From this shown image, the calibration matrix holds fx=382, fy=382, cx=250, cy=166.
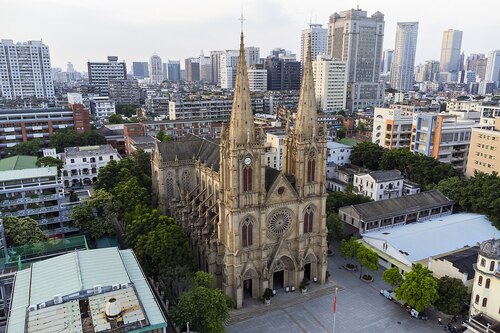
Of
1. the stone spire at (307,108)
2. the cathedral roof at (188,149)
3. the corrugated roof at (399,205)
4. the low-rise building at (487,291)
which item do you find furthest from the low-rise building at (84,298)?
the corrugated roof at (399,205)

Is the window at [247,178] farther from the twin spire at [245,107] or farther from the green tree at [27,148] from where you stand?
the green tree at [27,148]

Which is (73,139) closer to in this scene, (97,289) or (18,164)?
(18,164)

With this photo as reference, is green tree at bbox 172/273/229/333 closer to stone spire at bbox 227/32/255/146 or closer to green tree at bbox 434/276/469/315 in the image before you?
stone spire at bbox 227/32/255/146

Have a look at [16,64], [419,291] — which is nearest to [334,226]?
[419,291]

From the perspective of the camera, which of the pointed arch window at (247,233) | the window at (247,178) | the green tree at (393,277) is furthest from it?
the green tree at (393,277)

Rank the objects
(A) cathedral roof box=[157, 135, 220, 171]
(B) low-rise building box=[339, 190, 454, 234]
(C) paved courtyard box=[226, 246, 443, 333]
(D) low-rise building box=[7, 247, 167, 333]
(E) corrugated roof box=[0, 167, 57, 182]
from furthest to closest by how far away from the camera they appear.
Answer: (A) cathedral roof box=[157, 135, 220, 171], (B) low-rise building box=[339, 190, 454, 234], (E) corrugated roof box=[0, 167, 57, 182], (C) paved courtyard box=[226, 246, 443, 333], (D) low-rise building box=[7, 247, 167, 333]

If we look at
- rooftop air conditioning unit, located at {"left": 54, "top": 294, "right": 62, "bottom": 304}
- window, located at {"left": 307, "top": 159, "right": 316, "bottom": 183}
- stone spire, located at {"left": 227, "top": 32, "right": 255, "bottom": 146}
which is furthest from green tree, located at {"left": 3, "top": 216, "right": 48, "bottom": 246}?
window, located at {"left": 307, "top": 159, "right": 316, "bottom": 183}
